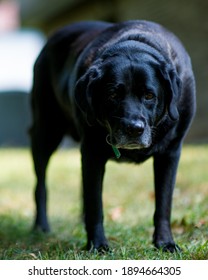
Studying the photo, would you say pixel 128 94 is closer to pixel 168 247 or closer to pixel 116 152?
pixel 116 152

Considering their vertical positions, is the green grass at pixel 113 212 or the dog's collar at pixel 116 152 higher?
the dog's collar at pixel 116 152

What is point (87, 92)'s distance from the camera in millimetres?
3617

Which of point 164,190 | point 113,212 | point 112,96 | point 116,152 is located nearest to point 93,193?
point 116,152

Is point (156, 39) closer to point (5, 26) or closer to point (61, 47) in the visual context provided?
point (61, 47)

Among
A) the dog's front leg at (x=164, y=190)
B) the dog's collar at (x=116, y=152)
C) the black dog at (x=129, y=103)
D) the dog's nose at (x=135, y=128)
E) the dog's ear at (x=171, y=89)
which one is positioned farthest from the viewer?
the dog's front leg at (x=164, y=190)

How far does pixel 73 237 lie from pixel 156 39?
4.83ft

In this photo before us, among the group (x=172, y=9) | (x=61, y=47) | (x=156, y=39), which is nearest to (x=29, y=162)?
(x=172, y=9)

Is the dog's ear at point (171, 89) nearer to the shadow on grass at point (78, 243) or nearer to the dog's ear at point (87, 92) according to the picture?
the dog's ear at point (87, 92)

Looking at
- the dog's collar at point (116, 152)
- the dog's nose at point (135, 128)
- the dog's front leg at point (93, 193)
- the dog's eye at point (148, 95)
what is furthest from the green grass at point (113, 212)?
the dog's eye at point (148, 95)

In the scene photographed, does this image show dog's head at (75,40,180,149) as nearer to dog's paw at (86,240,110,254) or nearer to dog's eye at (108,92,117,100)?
dog's eye at (108,92,117,100)

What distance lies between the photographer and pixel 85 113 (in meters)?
3.67

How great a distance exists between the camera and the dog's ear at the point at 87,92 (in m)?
3.61
